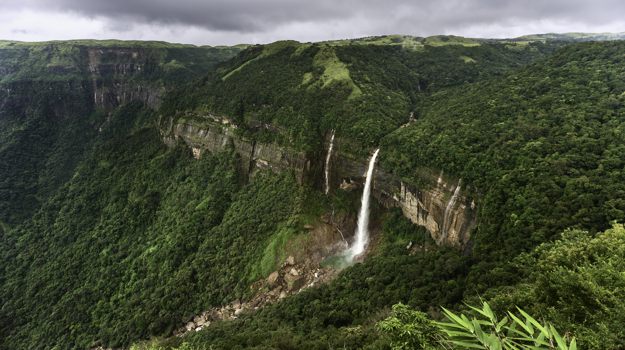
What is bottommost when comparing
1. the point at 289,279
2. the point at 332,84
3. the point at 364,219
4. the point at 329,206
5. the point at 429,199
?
the point at 289,279

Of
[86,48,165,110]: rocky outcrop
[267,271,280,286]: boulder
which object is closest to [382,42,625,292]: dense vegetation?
[267,271,280,286]: boulder

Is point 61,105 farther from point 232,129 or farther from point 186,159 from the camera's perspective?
point 232,129

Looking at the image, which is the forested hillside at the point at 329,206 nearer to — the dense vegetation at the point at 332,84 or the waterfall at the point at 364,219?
the dense vegetation at the point at 332,84

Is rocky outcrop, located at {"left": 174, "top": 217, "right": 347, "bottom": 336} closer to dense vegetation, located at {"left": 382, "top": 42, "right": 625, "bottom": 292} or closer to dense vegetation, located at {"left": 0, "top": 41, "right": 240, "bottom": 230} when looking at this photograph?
dense vegetation, located at {"left": 382, "top": 42, "right": 625, "bottom": 292}

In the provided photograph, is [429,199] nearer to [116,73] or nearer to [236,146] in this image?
[236,146]

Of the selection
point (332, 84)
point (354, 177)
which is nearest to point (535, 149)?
point (354, 177)

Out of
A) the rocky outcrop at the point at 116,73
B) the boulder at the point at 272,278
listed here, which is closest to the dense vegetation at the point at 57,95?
the rocky outcrop at the point at 116,73
